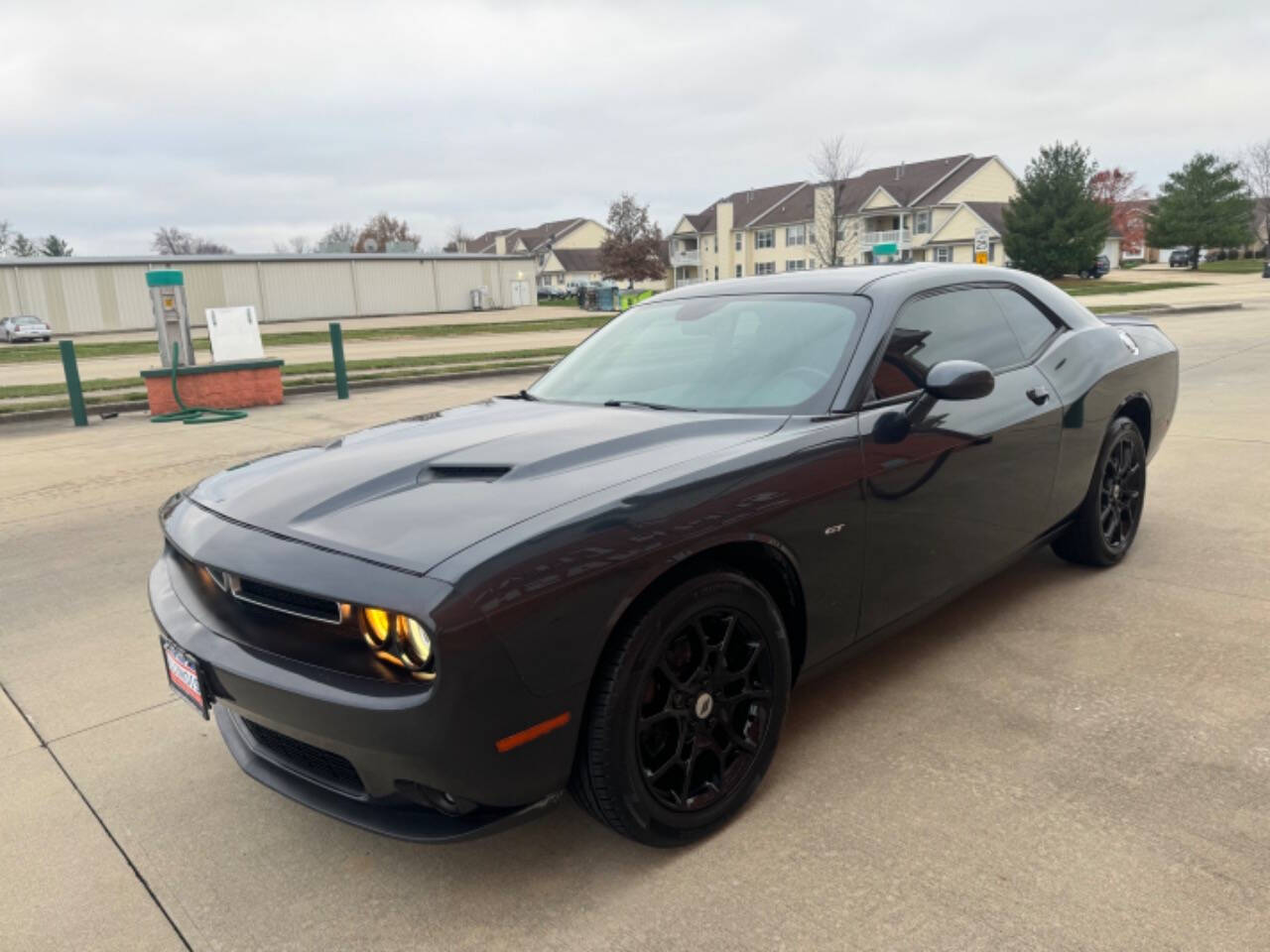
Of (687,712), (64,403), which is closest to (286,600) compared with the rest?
(687,712)

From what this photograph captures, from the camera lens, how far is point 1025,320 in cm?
408

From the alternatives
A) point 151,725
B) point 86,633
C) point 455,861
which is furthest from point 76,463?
point 455,861

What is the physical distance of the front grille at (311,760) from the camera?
2201 mm

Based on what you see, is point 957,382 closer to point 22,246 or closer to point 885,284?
point 885,284

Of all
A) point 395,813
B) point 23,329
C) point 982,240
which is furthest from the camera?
point 23,329

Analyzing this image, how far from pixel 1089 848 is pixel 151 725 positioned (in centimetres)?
304

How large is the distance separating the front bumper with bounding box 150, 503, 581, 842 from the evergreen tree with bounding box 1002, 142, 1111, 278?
54.9 metres

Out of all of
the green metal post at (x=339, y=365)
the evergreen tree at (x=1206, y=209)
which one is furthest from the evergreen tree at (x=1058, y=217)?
the green metal post at (x=339, y=365)

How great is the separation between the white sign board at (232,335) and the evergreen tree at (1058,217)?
47.7 m

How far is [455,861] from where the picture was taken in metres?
2.49

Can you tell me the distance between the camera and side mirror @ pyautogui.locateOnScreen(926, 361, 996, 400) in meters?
2.98

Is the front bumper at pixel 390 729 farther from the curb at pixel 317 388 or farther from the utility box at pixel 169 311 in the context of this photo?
the utility box at pixel 169 311

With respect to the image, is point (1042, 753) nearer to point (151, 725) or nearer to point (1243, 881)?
point (1243, 881)

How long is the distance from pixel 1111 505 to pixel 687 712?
3030 mm
